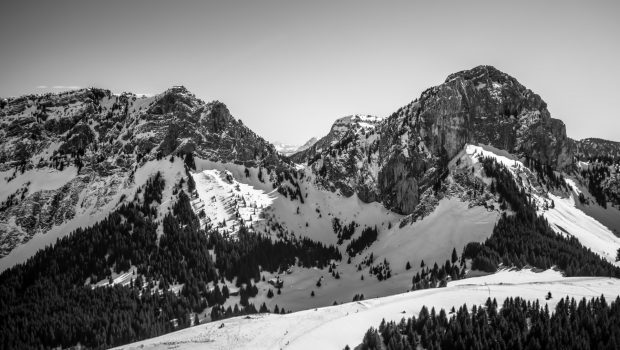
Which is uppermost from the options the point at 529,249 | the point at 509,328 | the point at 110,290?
the point at 110,290

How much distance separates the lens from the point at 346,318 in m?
113

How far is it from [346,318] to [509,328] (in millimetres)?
35742

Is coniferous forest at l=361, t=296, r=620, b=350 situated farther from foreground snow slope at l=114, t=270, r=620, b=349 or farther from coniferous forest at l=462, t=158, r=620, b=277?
coniferous forest at l=462, t=158, r=620, b=277

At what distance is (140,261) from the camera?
186 metres

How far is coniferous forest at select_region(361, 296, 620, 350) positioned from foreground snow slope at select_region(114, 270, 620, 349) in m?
5.31

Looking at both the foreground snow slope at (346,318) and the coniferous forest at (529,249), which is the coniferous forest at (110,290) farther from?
the coniferous forest at (529,249)

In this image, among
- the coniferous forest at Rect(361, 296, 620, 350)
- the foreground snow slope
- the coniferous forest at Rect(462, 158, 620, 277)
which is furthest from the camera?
the coniferous forest at Rect(462, 158, 620, 277)

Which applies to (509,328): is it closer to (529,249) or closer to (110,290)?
(529,249)

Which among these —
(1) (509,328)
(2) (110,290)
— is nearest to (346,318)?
(1) (509,328)

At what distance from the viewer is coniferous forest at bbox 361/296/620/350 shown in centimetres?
9662

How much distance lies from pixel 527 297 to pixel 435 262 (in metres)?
59.8

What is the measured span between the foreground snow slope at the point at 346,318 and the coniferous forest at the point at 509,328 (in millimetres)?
5311

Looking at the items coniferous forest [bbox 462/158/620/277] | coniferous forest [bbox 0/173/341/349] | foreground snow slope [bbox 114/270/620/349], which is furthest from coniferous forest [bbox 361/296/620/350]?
coniferous forest [bbox 0/173/341/349]

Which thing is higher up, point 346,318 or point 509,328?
point 346,318
